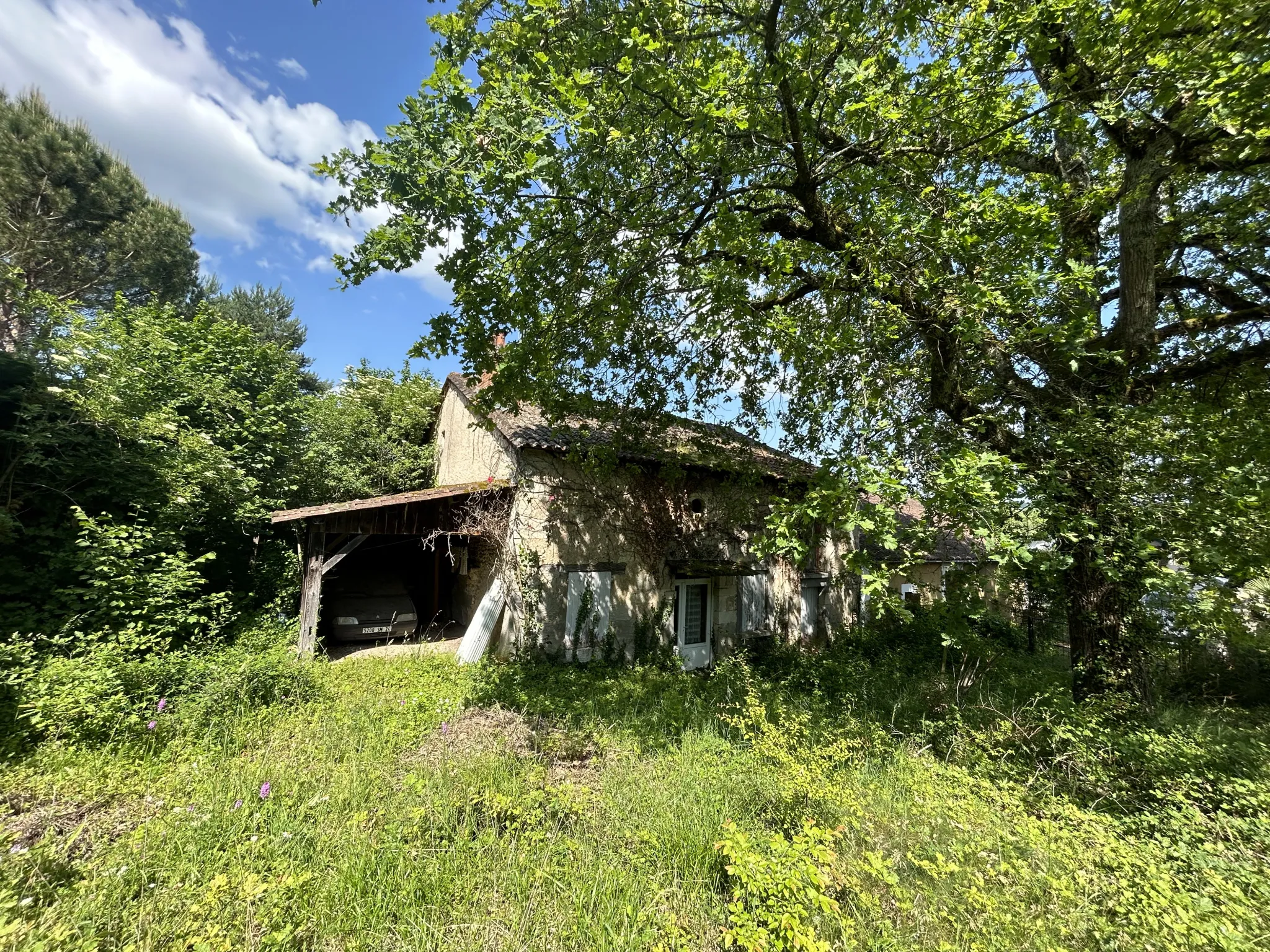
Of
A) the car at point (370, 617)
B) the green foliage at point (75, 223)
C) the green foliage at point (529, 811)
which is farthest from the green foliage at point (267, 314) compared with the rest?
the green foliage at point (529, 811)

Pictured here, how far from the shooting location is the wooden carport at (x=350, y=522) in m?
7.84

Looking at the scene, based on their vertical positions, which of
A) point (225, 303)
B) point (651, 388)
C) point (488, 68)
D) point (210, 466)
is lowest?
point (210, 466)

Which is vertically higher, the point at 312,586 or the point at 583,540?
the point at 583,540

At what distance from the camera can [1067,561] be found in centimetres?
427

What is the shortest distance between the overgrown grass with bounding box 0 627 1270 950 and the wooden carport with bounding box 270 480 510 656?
8.20ft

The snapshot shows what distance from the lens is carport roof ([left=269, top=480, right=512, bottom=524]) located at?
7688mm

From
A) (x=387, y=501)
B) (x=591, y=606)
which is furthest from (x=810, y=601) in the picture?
(x=387, y=501)

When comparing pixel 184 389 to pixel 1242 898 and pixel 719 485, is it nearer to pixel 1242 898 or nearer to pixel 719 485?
pixel 719 485

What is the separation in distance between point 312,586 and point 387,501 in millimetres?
1964

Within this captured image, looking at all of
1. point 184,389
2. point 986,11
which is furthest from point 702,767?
point 184,389

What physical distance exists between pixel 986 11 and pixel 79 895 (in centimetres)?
1056

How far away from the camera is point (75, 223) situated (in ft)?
59.8

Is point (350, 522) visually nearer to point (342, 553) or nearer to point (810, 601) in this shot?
point (342, 553)

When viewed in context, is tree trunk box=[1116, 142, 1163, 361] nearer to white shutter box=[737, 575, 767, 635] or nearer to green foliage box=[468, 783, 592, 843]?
white shutter box=[737, 575, 767, 635]
